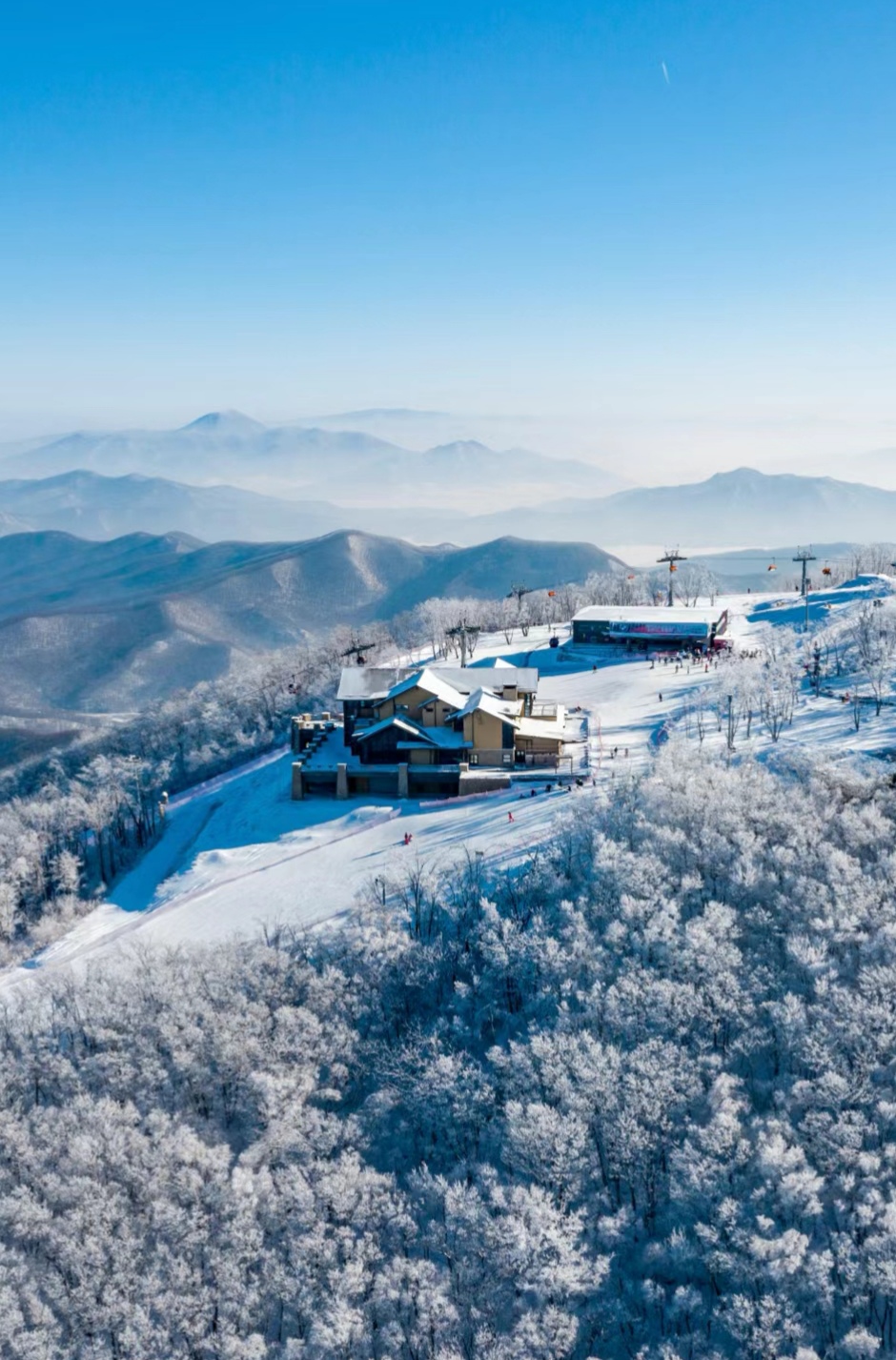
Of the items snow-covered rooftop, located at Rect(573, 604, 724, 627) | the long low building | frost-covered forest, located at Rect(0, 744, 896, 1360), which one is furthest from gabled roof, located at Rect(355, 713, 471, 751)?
snow-covered rooftop, located at Rect(573, 604, 724, 627)

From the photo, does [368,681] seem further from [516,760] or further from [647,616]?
[647,616]

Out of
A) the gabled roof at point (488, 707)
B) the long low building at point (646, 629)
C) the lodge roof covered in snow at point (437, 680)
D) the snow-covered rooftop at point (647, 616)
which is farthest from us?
the snow-covered rooftop at point (647, 616)

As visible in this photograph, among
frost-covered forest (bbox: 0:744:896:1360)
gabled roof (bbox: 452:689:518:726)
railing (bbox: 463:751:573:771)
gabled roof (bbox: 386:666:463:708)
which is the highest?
gabled roof (bbox: 386:666:463:708)

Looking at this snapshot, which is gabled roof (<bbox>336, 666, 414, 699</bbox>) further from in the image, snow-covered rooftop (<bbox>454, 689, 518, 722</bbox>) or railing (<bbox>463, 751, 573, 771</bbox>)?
railing (<bbox>463, 751, 573, 771</bbox>)

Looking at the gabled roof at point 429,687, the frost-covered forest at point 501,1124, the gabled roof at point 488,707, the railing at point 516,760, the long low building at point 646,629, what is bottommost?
the frost-covered forest at point 501,1124

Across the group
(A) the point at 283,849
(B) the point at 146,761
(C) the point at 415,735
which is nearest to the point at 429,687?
(C) the point at 415,735

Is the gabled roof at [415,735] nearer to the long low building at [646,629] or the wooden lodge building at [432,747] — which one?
the wooden lodge building at [432,747]

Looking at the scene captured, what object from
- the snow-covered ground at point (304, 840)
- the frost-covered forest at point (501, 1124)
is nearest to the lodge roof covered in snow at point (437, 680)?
the snow-covered ground at point (304, 840)

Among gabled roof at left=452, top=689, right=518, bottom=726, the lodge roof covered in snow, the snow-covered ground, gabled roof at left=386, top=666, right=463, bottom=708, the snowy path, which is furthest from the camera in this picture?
the lodge roof covered in snow
